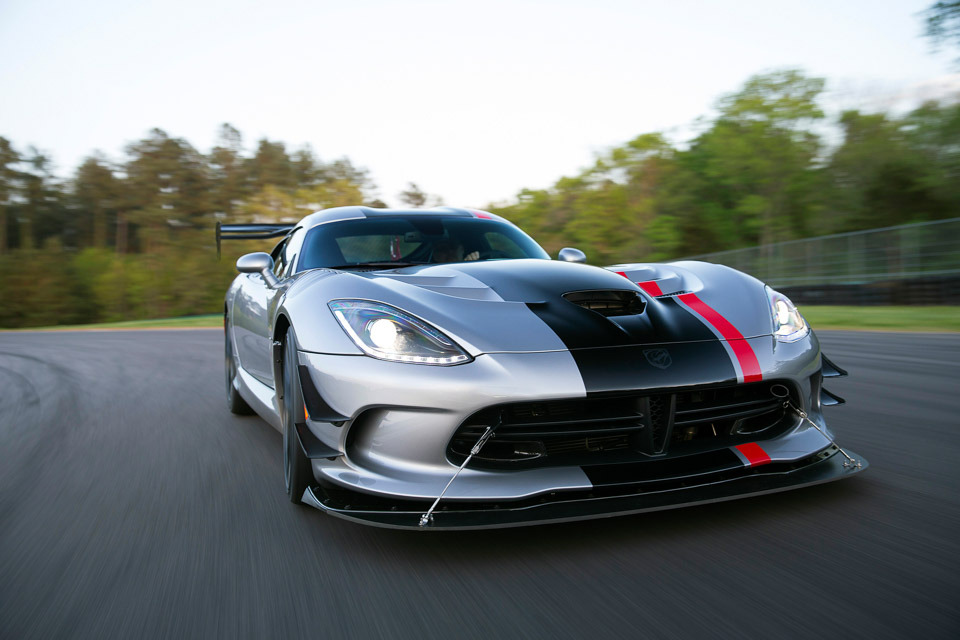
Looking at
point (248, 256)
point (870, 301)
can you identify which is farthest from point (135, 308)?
point (248, 256)

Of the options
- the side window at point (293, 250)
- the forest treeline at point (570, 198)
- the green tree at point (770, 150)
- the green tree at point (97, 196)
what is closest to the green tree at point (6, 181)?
the forest treeline at point (570, 198)

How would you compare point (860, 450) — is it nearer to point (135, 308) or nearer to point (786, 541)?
point (786, 541)

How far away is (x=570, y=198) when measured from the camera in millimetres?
45656

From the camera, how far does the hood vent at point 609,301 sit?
9.50 feet

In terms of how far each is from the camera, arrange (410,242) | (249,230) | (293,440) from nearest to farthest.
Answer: (293,440) < (410,242) < (249,230)

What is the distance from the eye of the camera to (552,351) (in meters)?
2.48

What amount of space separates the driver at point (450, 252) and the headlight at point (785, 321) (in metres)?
1.58

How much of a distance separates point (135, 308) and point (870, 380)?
77.4 metres

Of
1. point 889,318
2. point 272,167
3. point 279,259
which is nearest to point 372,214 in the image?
point 279,259

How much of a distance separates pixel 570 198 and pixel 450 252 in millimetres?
42365

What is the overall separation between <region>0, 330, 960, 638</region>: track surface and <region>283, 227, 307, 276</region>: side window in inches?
40.1

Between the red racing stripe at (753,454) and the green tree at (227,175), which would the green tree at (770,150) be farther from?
the green tree at (227,175)

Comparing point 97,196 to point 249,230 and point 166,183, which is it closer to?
point 166,183

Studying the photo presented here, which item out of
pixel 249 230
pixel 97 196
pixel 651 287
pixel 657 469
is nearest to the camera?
pixel 657 469
